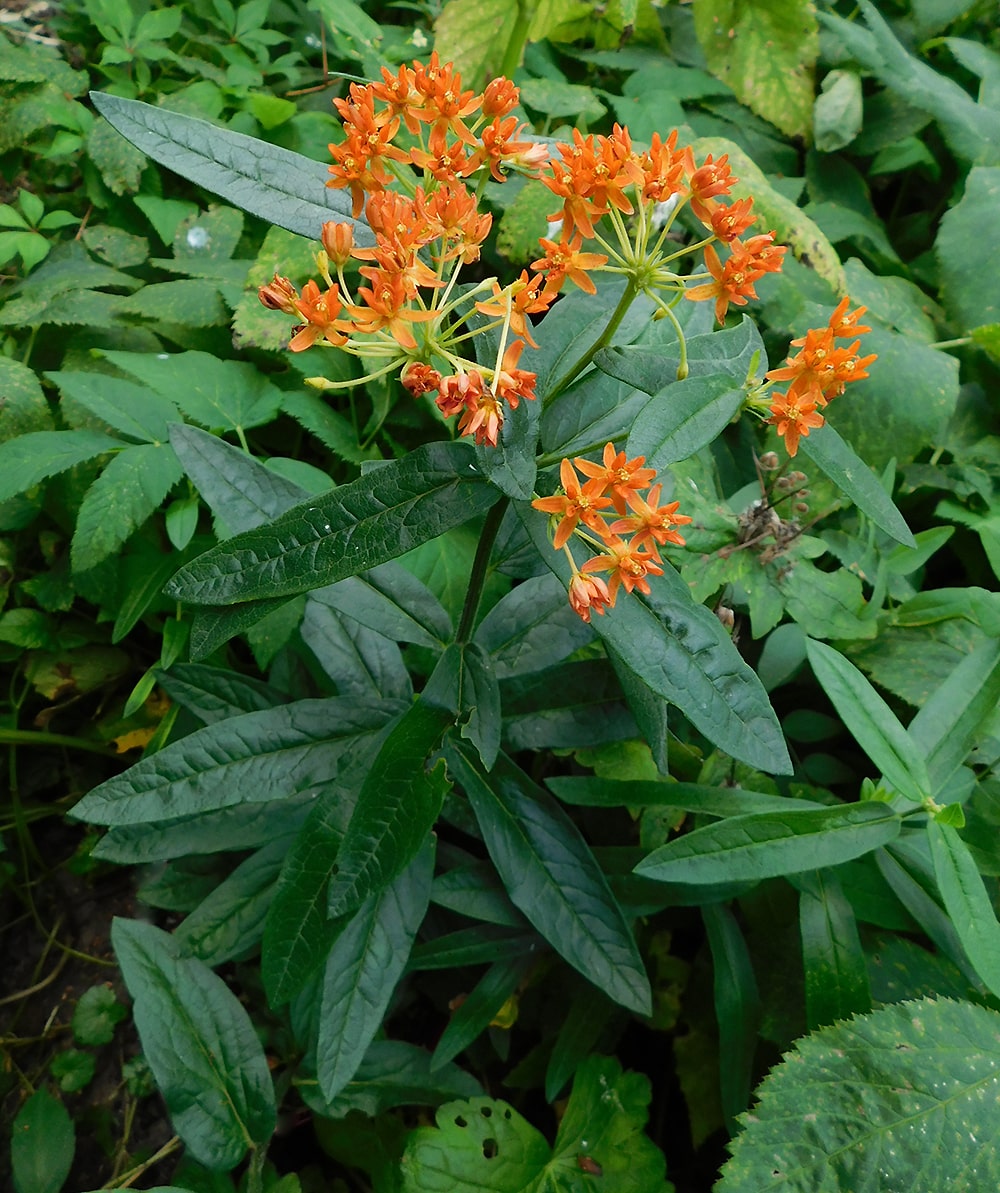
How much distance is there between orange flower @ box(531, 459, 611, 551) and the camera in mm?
893

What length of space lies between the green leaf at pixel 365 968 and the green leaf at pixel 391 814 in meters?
0.16

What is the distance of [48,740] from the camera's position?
1858 millimetres

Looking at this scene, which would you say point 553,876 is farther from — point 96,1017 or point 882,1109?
point 96,1017

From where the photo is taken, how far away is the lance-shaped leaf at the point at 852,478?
0.95m

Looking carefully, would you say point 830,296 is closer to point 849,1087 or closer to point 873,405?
point 873,405

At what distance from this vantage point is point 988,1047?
1.21 m

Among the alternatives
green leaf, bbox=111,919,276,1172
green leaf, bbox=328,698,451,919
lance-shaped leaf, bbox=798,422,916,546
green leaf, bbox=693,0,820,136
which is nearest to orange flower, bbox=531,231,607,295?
lance-shaped leaf, bbox=798,422,916,546

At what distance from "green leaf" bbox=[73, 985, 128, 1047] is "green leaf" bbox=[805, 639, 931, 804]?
1.61 metres

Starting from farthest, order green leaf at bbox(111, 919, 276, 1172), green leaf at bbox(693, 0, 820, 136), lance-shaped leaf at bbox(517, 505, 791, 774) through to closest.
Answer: green leaf at bbox(693, 0, 820, 136) → green leaf at bbox(111, 919, 276, 1172) → lance-shaped leaf at bbox(517, 505, 791, 774)

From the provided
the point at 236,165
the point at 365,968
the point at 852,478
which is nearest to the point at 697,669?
the point at 852,478

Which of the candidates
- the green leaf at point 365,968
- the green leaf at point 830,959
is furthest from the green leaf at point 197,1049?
the green leaf at point 830,959

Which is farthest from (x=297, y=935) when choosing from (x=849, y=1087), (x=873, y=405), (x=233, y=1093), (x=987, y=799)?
(x=873, y=405)

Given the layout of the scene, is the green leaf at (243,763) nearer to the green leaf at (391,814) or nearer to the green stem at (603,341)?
the green leaf at (391,814)

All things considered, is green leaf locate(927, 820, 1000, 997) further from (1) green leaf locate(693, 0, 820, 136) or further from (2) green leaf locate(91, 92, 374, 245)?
(1) green leaf locate(693, 0, 820, 136)
